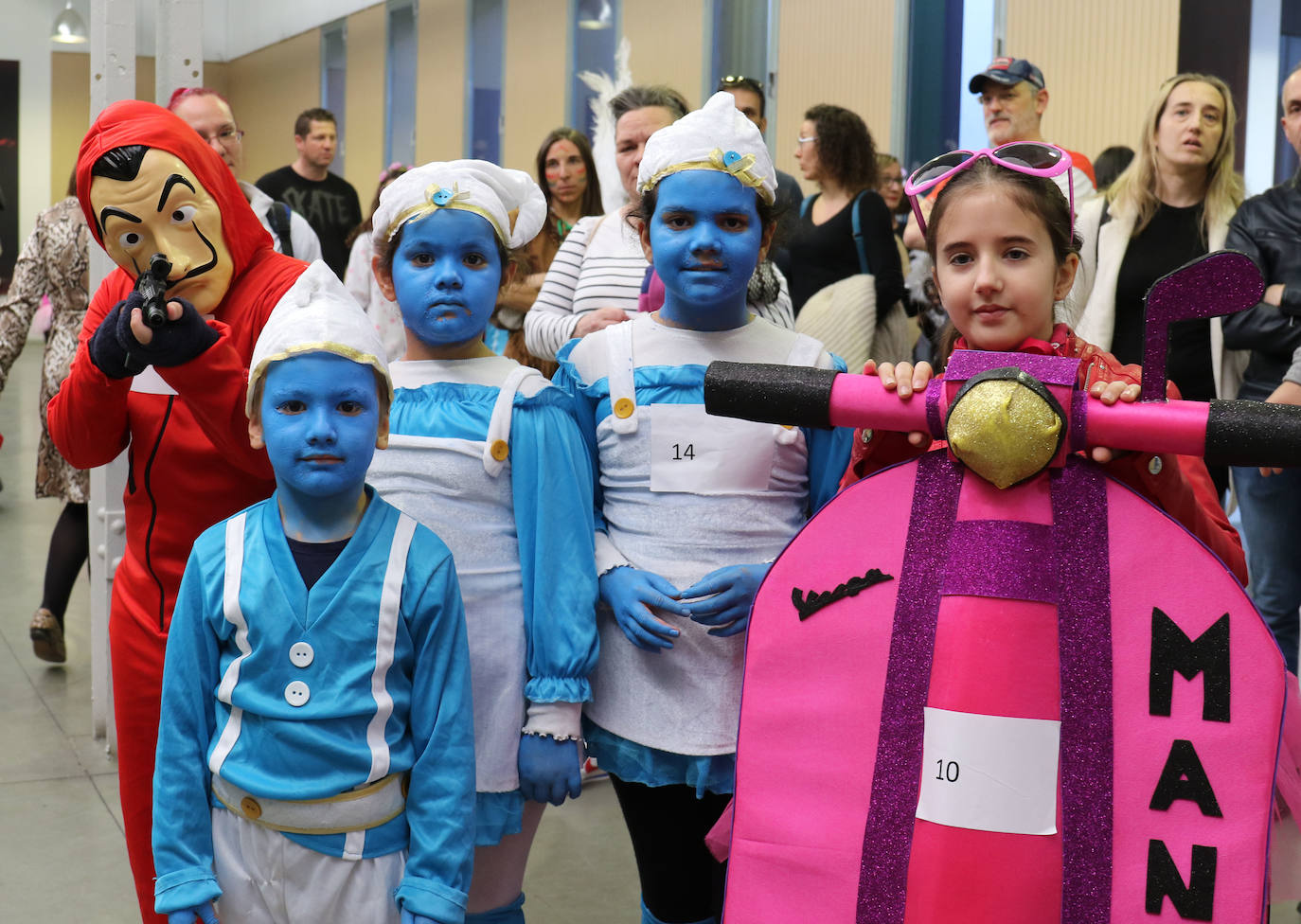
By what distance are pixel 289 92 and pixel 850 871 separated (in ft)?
55.4

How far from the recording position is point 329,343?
1640 mm

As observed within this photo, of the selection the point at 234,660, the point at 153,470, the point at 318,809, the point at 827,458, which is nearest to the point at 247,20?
the point at 153,470

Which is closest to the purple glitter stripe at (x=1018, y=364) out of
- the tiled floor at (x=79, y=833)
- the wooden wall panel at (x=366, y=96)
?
the tiled floor at (x=79, y=833)

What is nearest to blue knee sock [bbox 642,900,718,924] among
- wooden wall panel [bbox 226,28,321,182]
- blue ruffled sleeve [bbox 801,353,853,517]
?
blue ruffled sleeve [bbox 801,353,853,517]

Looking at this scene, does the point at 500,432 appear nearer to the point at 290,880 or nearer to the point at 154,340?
the point at 154,340

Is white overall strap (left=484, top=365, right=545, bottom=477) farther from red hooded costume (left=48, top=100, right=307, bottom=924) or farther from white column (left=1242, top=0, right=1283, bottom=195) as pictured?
white column (left=1242, top=0, right=1283, bottom=195)

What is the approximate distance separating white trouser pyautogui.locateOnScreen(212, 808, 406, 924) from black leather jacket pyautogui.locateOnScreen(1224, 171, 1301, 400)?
2.25 m

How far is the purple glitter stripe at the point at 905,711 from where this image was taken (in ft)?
4.47

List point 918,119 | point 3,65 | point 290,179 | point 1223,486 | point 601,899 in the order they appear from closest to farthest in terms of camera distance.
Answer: point 601,899
point 1223,486
point 290,179
point 918,119
point 3,65

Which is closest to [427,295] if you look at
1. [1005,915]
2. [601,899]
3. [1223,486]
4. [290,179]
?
[1005,915]

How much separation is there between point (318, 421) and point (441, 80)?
12.3 meters

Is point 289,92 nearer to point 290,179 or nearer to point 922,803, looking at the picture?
point 290,179

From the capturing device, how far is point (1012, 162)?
1.53 metres

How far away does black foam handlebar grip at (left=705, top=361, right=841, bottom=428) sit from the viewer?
142 cm
